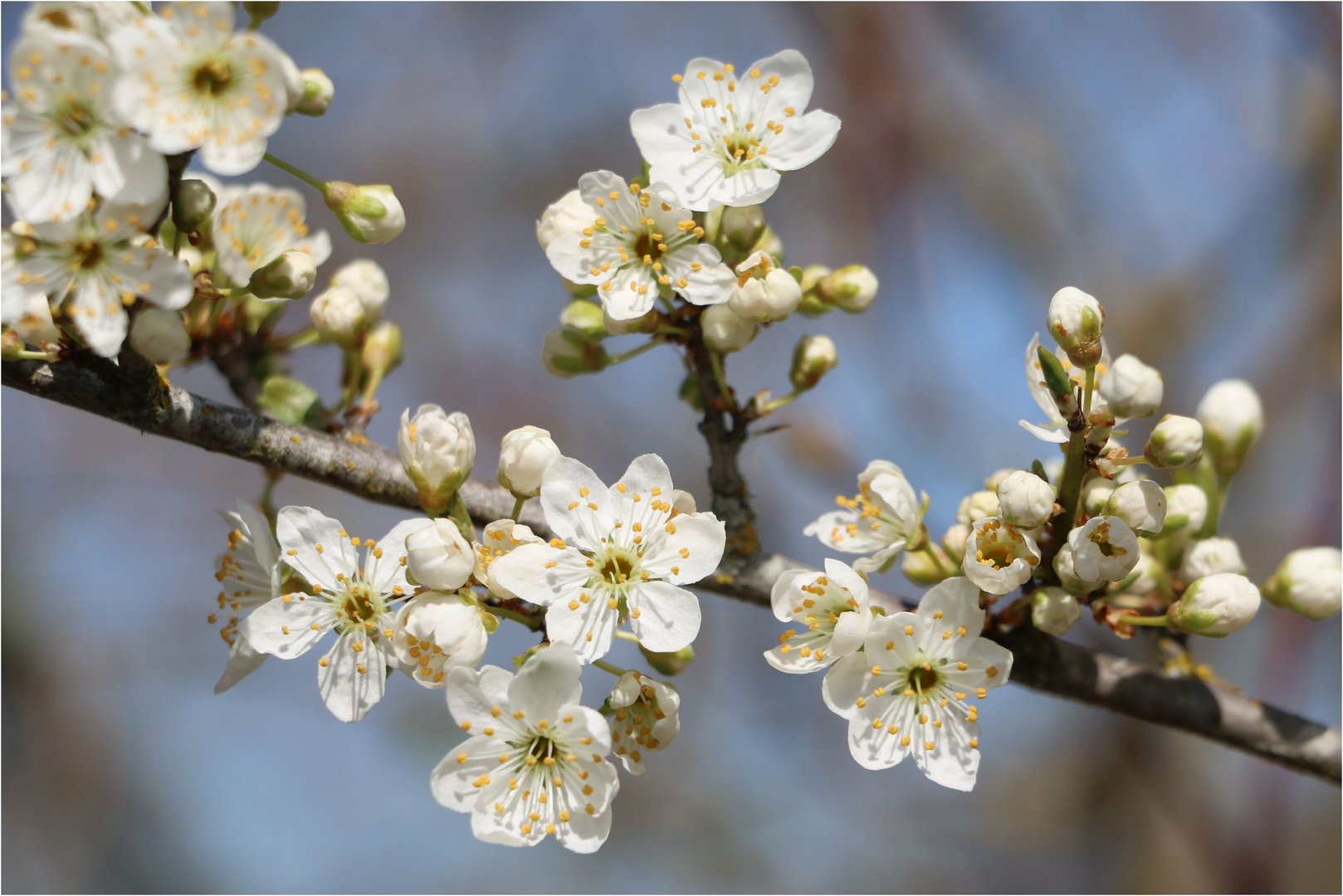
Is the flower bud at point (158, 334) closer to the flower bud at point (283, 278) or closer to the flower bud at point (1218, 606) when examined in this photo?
the flower bud at point (283, 278)

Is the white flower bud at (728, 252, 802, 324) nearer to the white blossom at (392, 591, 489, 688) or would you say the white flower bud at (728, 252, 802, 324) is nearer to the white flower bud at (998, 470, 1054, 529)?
the white flower bud at (998, 470, 1054, 529)

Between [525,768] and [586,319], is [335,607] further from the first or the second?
[586,319]

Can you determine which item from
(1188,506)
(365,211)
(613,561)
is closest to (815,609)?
(613,561)

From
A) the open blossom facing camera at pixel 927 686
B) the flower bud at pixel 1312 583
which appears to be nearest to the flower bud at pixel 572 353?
the open blossom facing camera at pixel 927 686

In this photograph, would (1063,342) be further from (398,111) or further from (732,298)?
(398,111)


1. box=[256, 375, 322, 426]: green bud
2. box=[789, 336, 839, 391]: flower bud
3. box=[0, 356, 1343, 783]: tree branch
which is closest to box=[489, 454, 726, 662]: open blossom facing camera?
box=[0, 356, 1343, 783]: tree branch

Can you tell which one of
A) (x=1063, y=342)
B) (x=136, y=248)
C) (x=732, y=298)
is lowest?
(x=136, y=248)

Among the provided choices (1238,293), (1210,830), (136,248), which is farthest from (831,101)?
(136,248)
